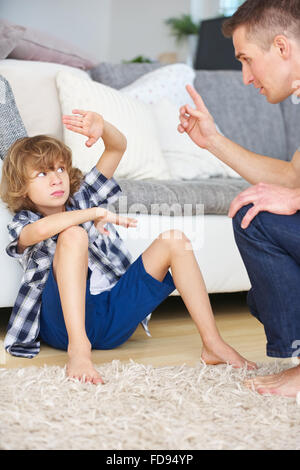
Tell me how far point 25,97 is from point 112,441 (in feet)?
5.21

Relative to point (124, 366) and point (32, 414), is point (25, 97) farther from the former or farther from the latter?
point (32, 414)

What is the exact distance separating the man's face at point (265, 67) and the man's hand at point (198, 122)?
14 centimetres

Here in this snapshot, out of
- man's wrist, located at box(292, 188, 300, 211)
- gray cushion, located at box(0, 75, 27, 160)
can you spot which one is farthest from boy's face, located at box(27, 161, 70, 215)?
man's wrist, located at box(292, 188, 300, 211)

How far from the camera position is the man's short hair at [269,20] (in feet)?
4.55

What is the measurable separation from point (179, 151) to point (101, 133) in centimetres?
103

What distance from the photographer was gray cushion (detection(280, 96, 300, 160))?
3012 mm

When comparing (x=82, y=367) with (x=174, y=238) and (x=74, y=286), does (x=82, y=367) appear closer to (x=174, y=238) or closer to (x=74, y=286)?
(x=74, y=286)

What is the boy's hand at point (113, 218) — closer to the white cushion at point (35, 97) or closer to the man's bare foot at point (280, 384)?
the man's bare foot at point (280, 384)

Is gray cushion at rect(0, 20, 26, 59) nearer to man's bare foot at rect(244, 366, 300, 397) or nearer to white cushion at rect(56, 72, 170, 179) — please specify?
→ white cushion at rect(56, 72, 170, 179)

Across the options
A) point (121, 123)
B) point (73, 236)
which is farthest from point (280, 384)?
point (121, 123)

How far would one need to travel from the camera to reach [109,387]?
1273 millimetres

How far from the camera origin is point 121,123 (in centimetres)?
233

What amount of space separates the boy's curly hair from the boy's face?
0.5 inches

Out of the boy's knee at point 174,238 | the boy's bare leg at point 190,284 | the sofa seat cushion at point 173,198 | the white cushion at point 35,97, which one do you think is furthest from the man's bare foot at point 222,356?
the white cushion at point 35,97
